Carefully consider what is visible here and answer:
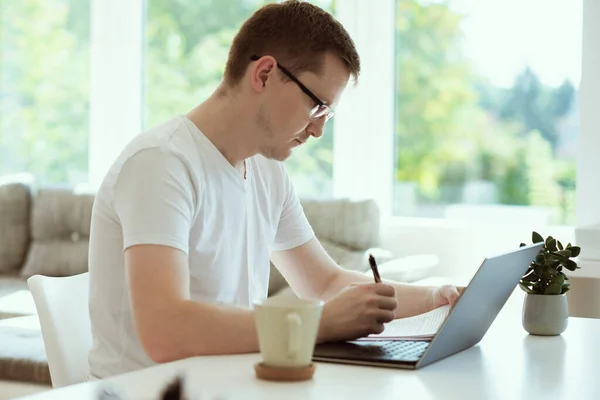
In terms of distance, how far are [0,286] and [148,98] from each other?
47.0 inches

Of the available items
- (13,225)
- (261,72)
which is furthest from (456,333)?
(13,225)

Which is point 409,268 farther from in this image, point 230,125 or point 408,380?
point 408,380

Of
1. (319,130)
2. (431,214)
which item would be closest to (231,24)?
(431,214)

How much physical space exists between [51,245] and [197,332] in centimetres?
310

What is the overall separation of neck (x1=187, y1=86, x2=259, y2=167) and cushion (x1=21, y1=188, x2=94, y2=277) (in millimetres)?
2564

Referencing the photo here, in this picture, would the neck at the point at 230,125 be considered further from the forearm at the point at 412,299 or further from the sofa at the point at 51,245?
the sofa at the point at 51,245

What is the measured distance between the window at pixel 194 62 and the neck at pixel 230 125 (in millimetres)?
2366

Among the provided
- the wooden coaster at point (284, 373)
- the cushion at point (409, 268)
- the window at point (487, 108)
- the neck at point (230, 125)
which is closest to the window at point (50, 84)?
the window at point (487, 108)

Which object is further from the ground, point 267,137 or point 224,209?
point 267,137

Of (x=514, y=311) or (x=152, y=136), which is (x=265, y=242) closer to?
(x=152, y=136)

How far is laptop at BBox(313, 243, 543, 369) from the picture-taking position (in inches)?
52.5

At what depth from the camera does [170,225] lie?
1.52 m

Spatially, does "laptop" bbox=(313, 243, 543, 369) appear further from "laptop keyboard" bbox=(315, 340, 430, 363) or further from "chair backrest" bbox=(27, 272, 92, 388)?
"chair backrest" bbox=(27, 272, 92, 388)

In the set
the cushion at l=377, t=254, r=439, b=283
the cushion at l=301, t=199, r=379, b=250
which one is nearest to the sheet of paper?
the cushion at l=377, t=254, r=439, b=283
